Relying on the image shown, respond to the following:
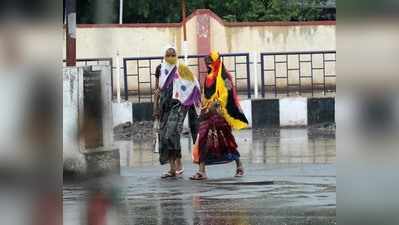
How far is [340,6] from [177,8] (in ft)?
83.2

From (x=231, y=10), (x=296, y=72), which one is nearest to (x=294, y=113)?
(x=296, y=72)

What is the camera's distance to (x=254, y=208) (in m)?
7.57

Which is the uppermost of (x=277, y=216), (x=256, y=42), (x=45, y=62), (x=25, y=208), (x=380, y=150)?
(x=256, y=42)

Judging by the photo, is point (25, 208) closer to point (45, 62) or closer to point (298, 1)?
point (45, 62)

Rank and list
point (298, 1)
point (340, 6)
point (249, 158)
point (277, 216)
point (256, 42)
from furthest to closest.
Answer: point (298, 1) < point (256, 42) < point (249, 158) < point (277, 216) < point (340, 6)

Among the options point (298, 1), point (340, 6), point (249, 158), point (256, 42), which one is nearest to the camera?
point (340, 6)

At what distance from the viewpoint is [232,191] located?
8672 millimetres

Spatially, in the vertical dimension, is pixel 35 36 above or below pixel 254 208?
above

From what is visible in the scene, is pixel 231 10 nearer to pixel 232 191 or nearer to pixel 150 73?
pixel 150 73

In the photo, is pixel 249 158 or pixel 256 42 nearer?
pixel 249 158

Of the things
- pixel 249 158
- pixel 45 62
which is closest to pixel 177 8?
pixel 249 158

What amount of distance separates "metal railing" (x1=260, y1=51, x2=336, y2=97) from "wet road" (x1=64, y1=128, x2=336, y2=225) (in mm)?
7375

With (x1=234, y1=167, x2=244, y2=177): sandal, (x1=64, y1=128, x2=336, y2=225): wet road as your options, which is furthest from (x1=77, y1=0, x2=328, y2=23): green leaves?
(x1=234, y1=167, x2=244, y2=177): sandal

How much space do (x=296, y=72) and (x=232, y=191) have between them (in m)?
12.8
